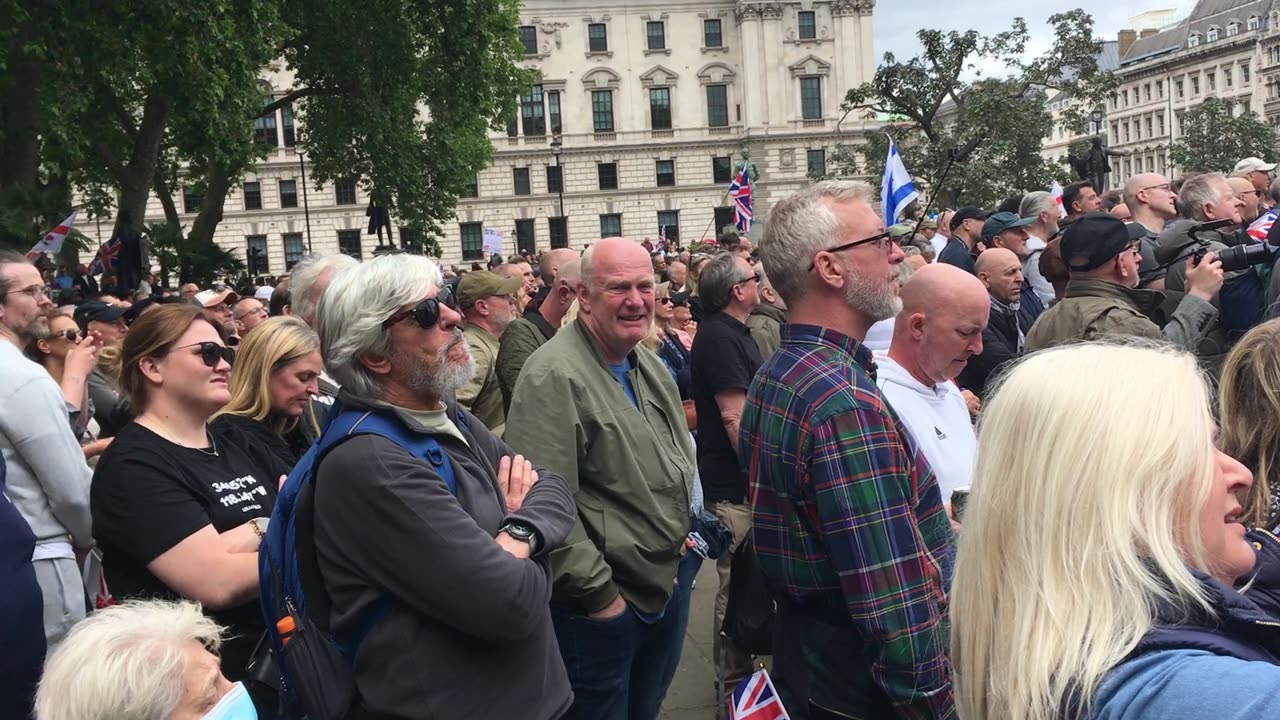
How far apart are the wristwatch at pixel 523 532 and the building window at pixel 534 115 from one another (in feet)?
210

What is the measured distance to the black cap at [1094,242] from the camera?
4.82 metres

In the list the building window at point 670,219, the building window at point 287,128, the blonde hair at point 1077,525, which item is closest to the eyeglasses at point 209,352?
the blonde hair at point 1077,525

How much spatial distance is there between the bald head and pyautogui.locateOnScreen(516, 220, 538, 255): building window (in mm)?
63184

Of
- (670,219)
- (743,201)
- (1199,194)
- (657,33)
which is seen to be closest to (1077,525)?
(1199,194)

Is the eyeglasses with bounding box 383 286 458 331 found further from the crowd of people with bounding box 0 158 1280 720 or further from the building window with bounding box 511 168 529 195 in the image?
the building window with bounding box 511 168 529 195

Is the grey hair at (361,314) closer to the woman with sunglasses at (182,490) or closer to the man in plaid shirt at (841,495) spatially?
the woman with sunglasses at (182,490)

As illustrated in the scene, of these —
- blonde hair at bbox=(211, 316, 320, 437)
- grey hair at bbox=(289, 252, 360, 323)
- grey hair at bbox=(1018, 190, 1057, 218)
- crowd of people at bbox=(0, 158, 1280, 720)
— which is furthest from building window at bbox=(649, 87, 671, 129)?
blonde hair at bbox=(211, 316, 320, 437)

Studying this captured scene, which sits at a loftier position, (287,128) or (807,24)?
(807,24)

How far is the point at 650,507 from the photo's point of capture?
11.9 feet

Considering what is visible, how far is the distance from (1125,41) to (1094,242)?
112398 millimetres

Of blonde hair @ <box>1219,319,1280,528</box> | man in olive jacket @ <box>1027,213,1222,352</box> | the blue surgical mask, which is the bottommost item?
the blue surgical mask

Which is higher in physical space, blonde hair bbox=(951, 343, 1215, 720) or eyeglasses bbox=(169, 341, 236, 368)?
eyeglasses bbox=(169, 341, 236, 368)

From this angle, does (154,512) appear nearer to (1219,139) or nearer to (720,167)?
(720,167)

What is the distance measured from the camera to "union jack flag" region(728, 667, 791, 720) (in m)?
2.64
